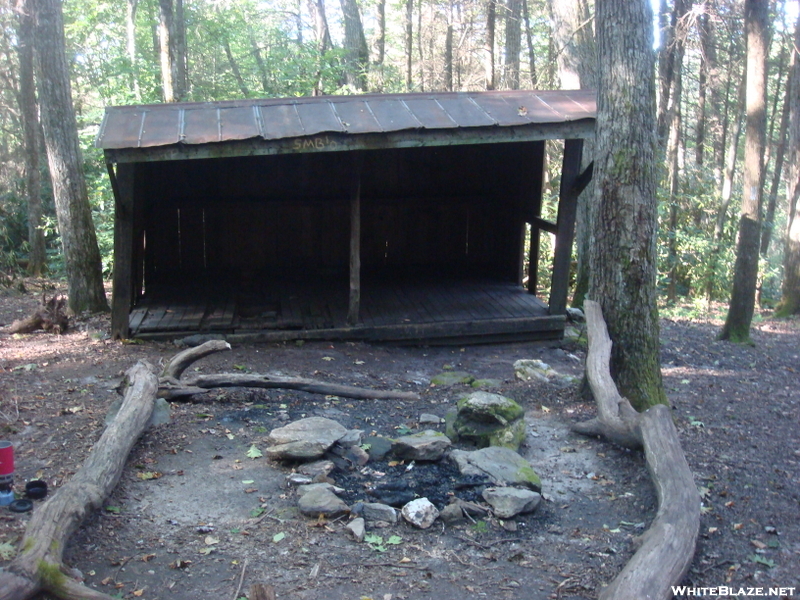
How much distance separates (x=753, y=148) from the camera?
10.2 m

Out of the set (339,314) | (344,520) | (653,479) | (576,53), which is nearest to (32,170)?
(339,314)

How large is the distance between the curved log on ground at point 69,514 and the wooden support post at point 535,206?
646 centimetres

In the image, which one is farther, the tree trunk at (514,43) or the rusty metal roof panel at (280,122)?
the tree trunk at (514,43)

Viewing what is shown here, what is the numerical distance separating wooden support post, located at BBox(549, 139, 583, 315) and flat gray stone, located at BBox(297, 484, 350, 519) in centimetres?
572

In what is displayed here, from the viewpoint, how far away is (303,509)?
3.98 metres

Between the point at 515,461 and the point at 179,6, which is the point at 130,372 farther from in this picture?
the point at 179,6

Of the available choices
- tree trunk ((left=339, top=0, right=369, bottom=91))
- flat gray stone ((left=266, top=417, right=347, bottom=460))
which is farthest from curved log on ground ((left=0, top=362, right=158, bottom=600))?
tree trunk ((left=339, top=0, right=369, bottom=91))

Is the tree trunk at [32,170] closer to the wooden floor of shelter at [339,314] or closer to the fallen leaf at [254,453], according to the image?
the wooden floor of shelter at [339,314]

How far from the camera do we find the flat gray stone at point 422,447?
4719 mm

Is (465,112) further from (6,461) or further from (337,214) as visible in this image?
(6,461)

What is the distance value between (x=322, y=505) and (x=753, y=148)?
29.5ft

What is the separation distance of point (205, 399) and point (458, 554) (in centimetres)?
326

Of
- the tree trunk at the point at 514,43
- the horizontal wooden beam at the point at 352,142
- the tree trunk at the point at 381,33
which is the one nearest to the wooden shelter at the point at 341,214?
the horizontal wooden beam at the point at 352,142

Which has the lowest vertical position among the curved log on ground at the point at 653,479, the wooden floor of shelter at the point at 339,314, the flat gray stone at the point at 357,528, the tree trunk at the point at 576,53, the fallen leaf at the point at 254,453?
the wooden floor of shelter at the point at 339,314
